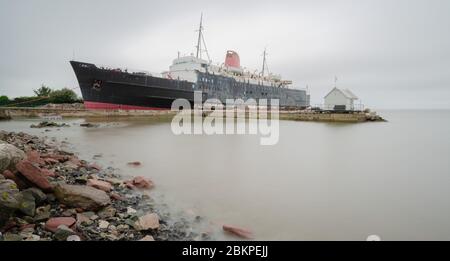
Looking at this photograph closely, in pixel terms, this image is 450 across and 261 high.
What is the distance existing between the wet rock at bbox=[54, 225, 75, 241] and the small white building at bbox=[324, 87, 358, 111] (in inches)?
1598

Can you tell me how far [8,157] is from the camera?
4676 mm

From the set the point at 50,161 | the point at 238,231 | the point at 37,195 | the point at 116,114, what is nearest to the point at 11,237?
the point at 37,195

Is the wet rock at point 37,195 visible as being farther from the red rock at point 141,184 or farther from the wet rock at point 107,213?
the red rock at point 141,184

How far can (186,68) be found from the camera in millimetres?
41250

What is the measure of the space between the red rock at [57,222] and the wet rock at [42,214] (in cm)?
14

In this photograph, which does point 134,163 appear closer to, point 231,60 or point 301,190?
point 301,190

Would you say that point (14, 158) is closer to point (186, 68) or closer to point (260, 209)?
point (260, 209)

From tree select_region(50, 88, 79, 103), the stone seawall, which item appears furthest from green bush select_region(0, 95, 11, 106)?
Result: the stone seawall

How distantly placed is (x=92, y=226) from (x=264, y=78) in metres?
57.9

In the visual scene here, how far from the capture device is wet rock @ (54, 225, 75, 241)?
3520 millimetres

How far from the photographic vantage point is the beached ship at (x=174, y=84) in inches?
1252

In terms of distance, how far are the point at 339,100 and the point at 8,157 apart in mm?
40690

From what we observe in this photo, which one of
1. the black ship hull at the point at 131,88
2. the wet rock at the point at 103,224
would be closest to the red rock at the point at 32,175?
the wet rock at the point at 103,224

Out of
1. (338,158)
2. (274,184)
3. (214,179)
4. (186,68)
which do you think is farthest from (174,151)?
(186,68)
